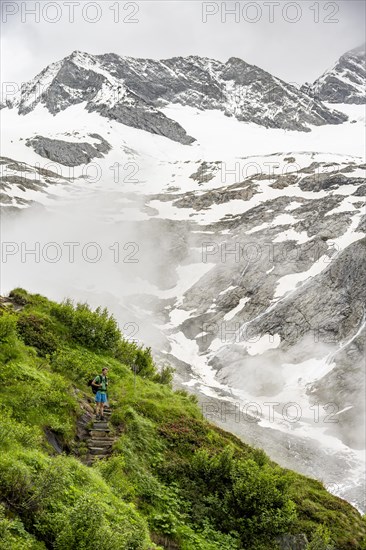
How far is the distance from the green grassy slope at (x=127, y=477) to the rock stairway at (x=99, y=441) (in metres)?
0.31

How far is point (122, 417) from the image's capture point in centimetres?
1644

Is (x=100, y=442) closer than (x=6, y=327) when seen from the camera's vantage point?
Yes

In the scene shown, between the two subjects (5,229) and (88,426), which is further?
(5,229)

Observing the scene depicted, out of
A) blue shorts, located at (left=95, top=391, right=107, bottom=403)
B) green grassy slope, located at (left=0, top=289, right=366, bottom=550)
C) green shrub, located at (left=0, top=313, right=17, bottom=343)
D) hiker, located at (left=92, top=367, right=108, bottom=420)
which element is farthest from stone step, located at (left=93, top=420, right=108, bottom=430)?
green shrub, located at (left=0, top=313, right=17, bottom=343)

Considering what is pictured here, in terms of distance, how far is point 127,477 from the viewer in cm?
1313

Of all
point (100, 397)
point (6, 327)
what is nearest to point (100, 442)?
point (100, 397)

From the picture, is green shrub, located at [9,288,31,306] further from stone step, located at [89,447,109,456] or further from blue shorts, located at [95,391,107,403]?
stone step, located at [89,447,109,456]

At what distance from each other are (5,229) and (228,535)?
478 ft

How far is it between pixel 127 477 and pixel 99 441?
181 cm

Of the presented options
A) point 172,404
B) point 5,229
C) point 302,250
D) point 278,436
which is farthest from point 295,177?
point 172,404

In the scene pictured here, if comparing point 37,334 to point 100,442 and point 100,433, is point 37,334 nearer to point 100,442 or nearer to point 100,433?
point 100,433

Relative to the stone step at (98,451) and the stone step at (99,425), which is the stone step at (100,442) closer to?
the stone step at (98,451)

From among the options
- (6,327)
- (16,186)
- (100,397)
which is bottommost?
(100,397)

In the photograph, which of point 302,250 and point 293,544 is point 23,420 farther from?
point 302,250
